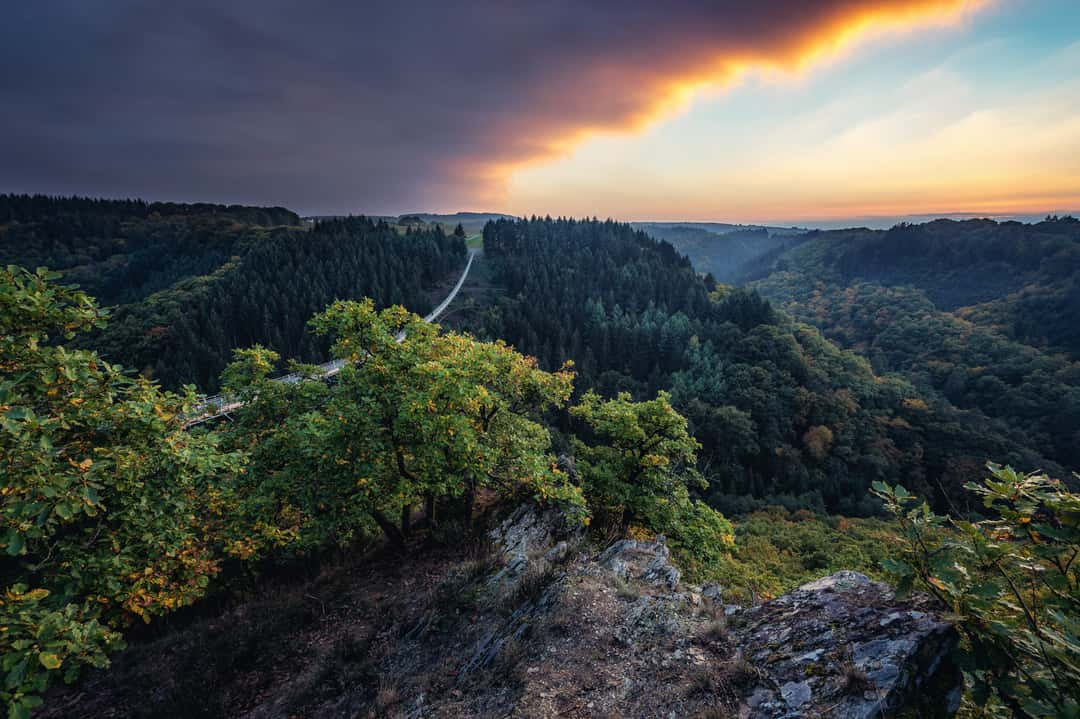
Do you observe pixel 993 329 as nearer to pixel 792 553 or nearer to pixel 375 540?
pixel 792 553

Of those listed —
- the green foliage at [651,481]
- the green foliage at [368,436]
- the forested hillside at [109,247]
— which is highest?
the forested hillside at [109,247]

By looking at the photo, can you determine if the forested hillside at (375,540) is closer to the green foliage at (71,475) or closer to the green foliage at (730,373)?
the green foliage at (71,475)

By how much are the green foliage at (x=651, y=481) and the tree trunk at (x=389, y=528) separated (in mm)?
8105

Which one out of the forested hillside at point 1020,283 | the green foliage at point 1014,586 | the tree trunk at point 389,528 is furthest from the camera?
the forested hillside at point 1020,283

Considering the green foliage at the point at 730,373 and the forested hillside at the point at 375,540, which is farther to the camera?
the green foliage at the point at 730,373

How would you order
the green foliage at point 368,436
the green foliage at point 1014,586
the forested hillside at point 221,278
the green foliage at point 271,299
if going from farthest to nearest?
Answer: the forested hillside at point 221,278 < the green foliage at point 271,299 < the green foliage at point 368,436 < the green foliage at point 1014,586

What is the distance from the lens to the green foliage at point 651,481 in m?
18.3

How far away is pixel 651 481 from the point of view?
1919 cm

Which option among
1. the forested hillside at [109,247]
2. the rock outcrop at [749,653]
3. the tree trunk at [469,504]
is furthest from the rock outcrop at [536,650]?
the forested hillside at [109,247]

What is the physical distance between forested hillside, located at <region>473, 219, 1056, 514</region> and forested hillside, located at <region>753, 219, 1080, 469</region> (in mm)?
11892

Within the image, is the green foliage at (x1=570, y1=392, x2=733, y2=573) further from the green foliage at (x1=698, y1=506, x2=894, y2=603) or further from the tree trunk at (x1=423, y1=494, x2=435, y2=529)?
the tree trunk at (x1=423, y1=494, x2=435, y2=529)

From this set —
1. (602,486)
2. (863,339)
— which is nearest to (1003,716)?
(602,486)

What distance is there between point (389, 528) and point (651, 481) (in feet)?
37.7

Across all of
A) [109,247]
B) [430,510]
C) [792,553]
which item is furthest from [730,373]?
[109,247]
